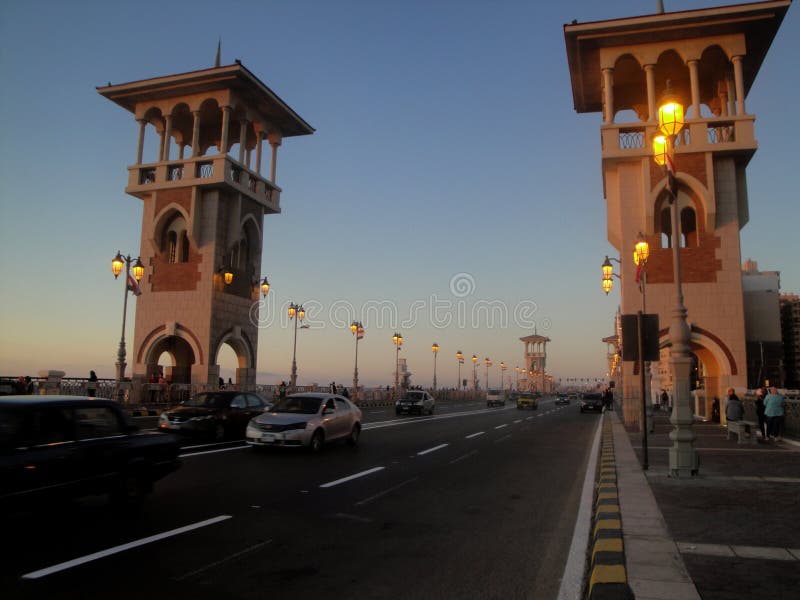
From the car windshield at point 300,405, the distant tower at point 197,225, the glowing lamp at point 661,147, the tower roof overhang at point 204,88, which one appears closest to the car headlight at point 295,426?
the car windshield at point 300,405

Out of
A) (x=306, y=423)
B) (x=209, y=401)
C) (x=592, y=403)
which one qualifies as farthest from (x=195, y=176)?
(x=592, y=403)

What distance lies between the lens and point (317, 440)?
15133mm

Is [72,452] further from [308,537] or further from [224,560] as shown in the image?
[308,537]

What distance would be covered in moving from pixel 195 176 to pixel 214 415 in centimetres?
2429

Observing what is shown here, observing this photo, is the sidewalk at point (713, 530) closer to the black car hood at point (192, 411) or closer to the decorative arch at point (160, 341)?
the black car hood at point (192, 411)

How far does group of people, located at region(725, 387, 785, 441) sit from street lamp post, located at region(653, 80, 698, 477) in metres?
9.35

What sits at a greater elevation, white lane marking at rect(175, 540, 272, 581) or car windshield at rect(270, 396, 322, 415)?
car windshield at rect(270, 396, 322, 415)

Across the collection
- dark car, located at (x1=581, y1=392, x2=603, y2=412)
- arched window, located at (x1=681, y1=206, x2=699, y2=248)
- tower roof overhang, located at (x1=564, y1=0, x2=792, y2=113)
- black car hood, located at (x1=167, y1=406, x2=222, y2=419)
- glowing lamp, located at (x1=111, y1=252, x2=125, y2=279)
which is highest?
tower roof overhang, located at (x1=564, y1=0, x2=792, y2=113)

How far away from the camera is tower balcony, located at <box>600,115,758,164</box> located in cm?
2875

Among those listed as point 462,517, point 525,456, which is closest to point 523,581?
point 462,517

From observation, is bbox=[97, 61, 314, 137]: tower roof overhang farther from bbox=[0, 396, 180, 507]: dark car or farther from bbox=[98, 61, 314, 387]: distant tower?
bbox=[0, 396, 180, 507]: dark car

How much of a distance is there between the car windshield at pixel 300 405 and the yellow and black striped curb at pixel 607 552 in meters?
7.81

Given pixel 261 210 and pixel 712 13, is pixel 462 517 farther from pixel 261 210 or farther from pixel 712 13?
pixel 261 210

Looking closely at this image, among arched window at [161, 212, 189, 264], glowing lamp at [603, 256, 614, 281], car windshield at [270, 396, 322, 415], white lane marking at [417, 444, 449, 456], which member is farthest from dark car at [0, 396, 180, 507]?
arched window at [161, 212, 189, 264]
